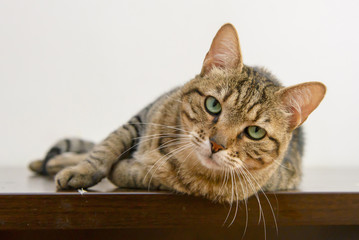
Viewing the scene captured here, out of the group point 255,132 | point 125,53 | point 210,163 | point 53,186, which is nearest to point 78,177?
point 53,186

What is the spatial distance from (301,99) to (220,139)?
0.24m

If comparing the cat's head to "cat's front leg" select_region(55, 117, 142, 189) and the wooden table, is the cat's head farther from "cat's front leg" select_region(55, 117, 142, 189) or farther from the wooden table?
"cat's front leg" select_region(55, 117, 142, 189)

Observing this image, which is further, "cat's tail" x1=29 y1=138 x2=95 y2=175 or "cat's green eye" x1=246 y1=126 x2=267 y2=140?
"cat's tail" x1=29 y1=138 x2=95 y2=175

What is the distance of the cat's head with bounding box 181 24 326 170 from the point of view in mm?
865

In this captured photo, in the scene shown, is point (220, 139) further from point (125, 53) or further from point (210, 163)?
point (125, 53)

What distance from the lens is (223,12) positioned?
158 cm

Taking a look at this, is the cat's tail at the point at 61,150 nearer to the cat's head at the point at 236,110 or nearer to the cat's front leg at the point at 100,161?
the cat's front leg at the point at 100,161

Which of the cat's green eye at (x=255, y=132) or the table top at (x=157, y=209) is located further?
the cat's green eye at (x=255, y=132)

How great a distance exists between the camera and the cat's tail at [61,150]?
1320mm

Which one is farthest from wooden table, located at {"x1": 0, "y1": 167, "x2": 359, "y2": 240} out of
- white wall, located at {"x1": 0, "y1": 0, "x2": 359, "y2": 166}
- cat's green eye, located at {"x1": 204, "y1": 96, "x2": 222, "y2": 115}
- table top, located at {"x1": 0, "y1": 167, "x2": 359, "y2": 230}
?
white wall, located at {"x1": 0, "y1": 0, "x2": 359, "y2": 166}

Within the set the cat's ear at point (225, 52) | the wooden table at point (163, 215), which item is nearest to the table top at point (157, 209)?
the wooden table at point (163, 215)

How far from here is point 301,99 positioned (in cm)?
91

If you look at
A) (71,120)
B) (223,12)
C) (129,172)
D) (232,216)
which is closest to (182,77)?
(223,12)

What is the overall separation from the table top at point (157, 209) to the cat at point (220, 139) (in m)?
0.05
